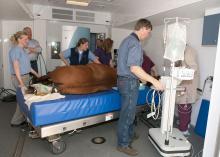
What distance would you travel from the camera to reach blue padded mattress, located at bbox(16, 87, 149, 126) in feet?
7.06

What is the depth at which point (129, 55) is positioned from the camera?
7.09 ft

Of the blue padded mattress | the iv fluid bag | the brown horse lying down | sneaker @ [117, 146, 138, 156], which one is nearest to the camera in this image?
the blue padded mattress

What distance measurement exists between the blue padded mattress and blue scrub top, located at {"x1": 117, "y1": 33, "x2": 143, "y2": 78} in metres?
0.51

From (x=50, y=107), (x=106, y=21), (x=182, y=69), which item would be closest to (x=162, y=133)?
(x=182, y=69)

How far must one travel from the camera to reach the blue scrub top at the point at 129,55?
2.15m

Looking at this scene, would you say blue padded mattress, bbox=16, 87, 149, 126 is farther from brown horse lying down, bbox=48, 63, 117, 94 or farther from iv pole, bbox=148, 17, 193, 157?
iv pole, bbox=148, 17, 193, 157

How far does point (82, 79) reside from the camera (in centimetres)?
261

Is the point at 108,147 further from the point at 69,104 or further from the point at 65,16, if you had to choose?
the point at 65,16

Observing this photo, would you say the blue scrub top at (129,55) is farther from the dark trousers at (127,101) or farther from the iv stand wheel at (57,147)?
the iv stand wheel at (57,147)

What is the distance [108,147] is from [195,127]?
4.82 ft

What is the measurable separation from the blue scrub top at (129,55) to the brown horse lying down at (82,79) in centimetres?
55

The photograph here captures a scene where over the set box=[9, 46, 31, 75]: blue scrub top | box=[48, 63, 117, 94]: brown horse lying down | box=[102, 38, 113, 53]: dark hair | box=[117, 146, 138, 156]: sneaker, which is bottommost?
box=[117, 146, 138, 156]: sneaker

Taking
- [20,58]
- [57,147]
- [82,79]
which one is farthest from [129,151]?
[20,58]

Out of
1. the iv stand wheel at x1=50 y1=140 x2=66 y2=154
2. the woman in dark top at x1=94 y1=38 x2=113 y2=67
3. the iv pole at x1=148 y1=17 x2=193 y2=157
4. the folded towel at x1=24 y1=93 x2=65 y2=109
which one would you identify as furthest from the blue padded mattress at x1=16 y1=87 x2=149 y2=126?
the woman in dark top at x1=94 y1=38 x2=113 y2=67
